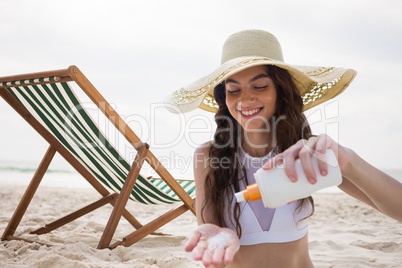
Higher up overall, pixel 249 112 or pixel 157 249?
pixel 249 112

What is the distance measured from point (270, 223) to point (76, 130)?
1719 mm

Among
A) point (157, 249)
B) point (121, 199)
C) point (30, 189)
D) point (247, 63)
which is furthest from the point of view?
point (30, 189)

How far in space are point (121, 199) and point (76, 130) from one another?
60 cm

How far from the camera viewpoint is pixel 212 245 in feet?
3.19

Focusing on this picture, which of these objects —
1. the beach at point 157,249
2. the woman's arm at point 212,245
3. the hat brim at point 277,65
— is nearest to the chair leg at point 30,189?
the beach at point 157,249

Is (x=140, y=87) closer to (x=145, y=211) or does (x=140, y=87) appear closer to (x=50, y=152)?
(x=145, y=211)

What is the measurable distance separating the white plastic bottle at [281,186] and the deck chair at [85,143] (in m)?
1.78

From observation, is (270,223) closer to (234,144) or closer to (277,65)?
(234,144)

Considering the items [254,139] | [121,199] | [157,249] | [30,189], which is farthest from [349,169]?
[30,189]

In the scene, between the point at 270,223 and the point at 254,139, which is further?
the point at 254,139

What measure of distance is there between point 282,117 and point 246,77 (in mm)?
270

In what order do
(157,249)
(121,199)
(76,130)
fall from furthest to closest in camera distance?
(157,249), (76,130), (121,199)

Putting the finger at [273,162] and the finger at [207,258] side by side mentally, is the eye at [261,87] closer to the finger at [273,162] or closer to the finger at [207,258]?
the finger at [273,162]

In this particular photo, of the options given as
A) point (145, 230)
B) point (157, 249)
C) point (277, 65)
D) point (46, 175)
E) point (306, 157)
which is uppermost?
point (277, 65)
